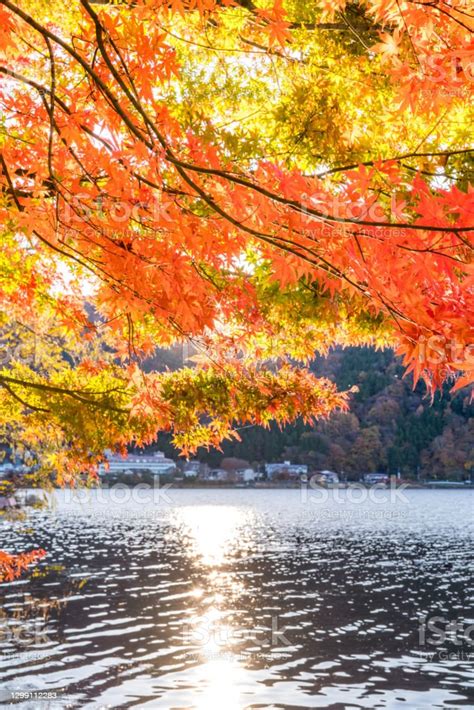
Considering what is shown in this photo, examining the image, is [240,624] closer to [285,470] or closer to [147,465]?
[285,470]

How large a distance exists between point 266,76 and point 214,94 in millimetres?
517

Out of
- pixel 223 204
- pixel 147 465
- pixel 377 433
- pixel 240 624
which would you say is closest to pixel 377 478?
pixel 377 433

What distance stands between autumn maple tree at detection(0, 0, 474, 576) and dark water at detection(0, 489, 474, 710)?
3357 mm

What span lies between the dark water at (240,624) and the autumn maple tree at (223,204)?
11.0 feet

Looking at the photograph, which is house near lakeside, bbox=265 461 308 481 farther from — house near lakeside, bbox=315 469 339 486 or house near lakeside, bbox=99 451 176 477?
house near lakeside, bbox=99 451 176 477

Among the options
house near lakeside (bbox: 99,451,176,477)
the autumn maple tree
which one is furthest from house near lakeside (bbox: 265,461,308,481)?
the autumn maple tree

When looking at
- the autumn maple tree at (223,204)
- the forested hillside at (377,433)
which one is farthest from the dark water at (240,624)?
the forested hillside at (377,433)

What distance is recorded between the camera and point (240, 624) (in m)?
22.5

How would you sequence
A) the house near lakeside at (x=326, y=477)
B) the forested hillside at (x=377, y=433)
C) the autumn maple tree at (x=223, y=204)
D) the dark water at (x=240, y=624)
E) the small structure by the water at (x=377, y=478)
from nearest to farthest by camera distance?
1. the autumn maple tree at (x=223, y=204)
2. the dark water at (x=240, y=624)
3. the forested hillside at (x=377, y=433)
4. the small structure by the water at (x=377, y=478)
5. the house near lakeside at (x=326, y=477)

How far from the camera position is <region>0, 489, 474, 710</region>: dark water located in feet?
49.5

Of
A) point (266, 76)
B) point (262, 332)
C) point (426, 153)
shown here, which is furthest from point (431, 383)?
point (262, 332)

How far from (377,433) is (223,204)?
119775 mm

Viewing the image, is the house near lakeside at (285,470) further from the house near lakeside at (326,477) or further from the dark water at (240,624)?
the dark water at (240,624)

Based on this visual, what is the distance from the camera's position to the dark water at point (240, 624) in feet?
49.5
